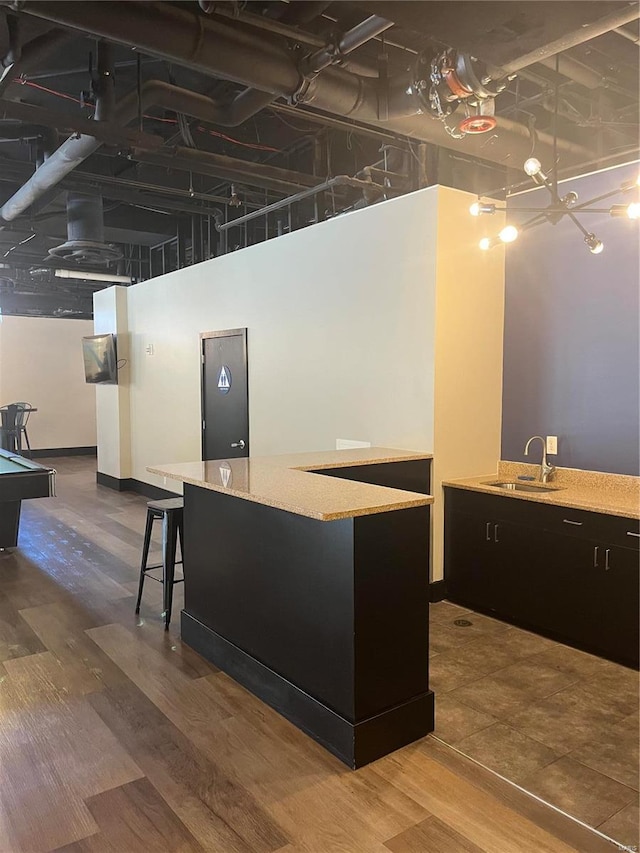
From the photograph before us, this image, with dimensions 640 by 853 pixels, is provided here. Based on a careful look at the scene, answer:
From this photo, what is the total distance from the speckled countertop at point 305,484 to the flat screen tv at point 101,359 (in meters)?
5.17

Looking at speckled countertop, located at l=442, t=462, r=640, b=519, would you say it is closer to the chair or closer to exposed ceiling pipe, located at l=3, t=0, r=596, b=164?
exposed ceiling pipe, located at l=3, t=0, r=596, b=164

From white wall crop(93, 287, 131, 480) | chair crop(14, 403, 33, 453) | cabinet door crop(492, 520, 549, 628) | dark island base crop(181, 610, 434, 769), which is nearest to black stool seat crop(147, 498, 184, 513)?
dark island base crop(181, 610, 434, 769)

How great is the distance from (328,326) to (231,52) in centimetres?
225

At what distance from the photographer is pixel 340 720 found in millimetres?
2502

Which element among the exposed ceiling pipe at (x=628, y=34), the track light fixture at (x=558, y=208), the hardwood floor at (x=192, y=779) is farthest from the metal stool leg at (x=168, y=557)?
the exposed ceiling pipe at (x=628, y=34)

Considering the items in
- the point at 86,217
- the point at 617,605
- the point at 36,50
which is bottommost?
the point at 617,605

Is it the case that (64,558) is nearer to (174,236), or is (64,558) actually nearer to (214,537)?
(214,537)

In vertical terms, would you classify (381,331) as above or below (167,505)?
above

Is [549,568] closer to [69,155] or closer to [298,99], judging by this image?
[298,99]

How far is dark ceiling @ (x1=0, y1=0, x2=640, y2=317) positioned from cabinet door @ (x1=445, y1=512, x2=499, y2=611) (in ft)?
7.59

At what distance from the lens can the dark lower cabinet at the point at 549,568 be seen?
3258mm

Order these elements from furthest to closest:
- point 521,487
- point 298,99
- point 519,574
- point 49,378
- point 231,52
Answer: point 49,378 < point 521,487 < point 519,574 < point 298,99 < point 231,52

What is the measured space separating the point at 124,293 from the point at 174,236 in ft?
3.41

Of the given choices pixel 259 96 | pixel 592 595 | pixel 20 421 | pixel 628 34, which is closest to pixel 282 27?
pixel 259 96
